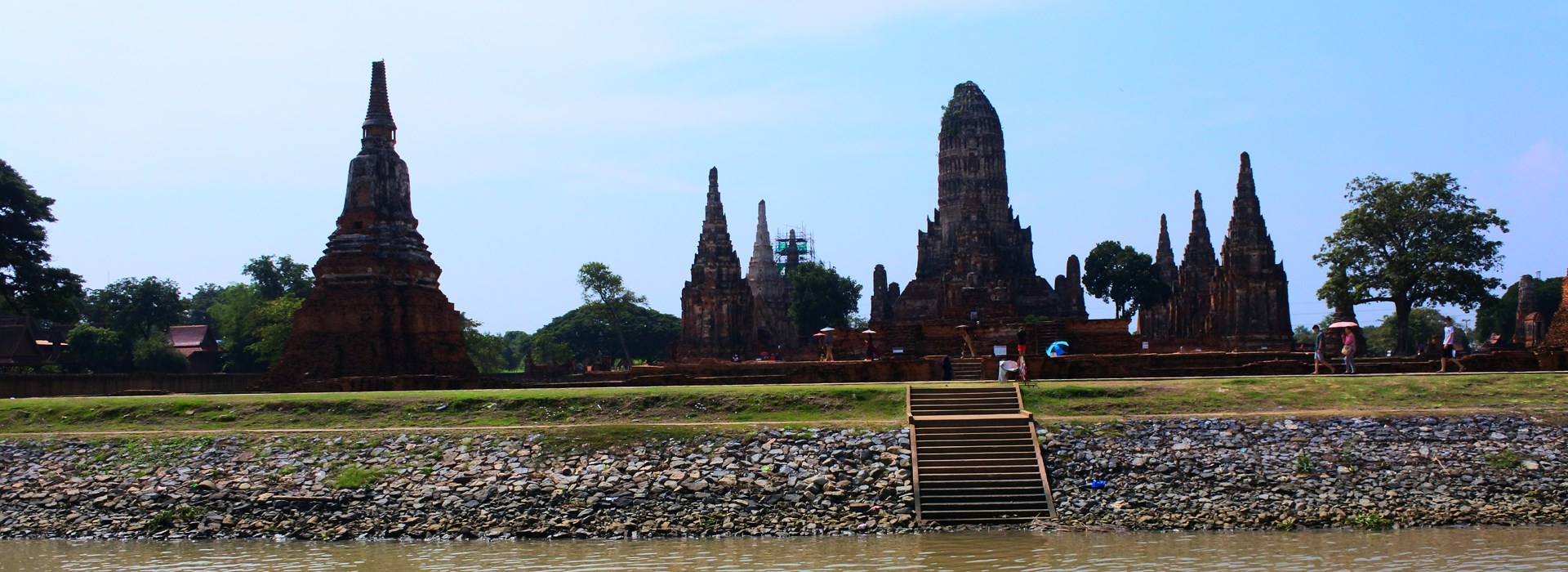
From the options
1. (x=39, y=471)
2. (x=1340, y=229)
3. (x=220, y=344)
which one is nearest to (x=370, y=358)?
(x=39, y=471)

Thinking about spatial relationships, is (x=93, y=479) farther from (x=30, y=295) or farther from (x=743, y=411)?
(x=30, y=295)

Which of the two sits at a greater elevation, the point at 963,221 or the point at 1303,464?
the point at 963,221

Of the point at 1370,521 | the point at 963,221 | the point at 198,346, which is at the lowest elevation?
the point at 1370,521

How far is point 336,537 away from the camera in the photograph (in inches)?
882

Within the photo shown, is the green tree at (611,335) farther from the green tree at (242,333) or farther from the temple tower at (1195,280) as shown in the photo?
the temple tower at (1195,280)

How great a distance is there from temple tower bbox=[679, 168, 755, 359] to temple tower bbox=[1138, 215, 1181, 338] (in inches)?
937

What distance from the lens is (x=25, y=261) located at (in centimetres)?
4891

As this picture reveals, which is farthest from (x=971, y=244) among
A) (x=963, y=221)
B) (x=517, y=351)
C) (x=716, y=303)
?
(x=517, y=351)

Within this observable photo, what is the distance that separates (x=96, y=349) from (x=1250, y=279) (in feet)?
169

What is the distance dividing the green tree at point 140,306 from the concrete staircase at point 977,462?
218 ft

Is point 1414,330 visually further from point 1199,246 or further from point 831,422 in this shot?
point 831,422

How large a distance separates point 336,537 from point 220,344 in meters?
68.6

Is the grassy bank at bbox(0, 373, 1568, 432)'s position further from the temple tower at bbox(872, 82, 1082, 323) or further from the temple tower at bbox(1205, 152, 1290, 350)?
the temple tower at bbox(872, 82, 1082, 323)

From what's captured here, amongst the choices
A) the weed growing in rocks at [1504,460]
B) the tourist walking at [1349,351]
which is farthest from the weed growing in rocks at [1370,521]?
the tourist walking at [1349,351]
